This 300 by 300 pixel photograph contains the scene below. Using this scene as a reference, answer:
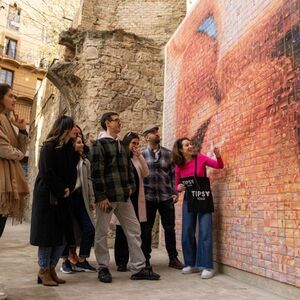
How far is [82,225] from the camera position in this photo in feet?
14.4

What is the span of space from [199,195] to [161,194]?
65cm

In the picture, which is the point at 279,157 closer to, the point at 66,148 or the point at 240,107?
the point at 240,107

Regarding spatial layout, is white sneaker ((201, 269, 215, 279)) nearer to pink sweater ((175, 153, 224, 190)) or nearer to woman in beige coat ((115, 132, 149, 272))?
woman in beige coat ((115, 132, 149, 272))

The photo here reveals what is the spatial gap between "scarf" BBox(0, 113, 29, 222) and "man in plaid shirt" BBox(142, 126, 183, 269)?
76.0 inches

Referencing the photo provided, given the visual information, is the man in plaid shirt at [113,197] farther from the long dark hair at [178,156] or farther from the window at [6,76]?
the window at [6,76]

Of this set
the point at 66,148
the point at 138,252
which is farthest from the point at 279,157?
the point at 66,148

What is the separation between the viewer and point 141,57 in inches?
294

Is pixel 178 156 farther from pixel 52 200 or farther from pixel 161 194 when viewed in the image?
pixel 52 200

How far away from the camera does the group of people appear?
3237mm

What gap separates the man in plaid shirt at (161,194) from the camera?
4.81 meters

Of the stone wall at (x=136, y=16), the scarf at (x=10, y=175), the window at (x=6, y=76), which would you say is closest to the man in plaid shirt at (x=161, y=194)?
the scarf at (x=10, y=175)

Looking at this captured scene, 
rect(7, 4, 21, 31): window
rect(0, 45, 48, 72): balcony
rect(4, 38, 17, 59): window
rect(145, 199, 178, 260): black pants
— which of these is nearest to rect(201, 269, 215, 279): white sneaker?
rect(145, 199, 178, 260): black pants

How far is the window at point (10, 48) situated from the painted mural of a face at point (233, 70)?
74.0 ft

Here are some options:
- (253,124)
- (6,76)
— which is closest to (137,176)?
(253,124)
